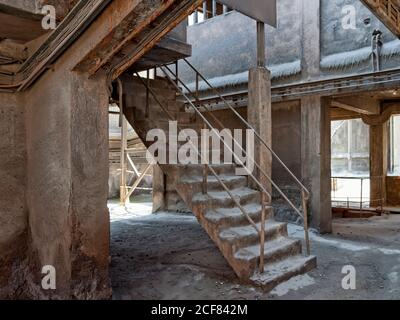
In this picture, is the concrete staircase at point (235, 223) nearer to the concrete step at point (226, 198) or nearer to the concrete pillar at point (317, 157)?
the concrete step at point (226, 198)

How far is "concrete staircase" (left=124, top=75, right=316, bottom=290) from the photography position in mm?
4582

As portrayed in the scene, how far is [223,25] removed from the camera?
10148 millimetres

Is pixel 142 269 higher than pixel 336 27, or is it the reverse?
pixel 336 27

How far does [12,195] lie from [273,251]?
146 inches

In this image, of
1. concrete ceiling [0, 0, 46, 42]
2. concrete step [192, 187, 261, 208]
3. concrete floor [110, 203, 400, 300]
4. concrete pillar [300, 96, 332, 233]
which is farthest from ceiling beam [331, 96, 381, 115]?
concrete ceiling [0, 0, 46, 42]

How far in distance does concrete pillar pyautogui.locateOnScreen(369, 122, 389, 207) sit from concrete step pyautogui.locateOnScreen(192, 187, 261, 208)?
967cm

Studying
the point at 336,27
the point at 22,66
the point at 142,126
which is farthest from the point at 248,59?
the point at 22,66

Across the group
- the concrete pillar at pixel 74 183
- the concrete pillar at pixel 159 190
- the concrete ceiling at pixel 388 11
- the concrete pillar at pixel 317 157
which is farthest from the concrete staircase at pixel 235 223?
the concrete pillar at pixel 159 190

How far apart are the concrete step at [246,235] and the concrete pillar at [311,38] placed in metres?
4.33

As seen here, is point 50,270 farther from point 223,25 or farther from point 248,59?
point 223,25

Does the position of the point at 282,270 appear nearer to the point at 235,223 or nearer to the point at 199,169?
the point at 235,223

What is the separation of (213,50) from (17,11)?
7.44 m

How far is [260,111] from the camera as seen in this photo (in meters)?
7.03
